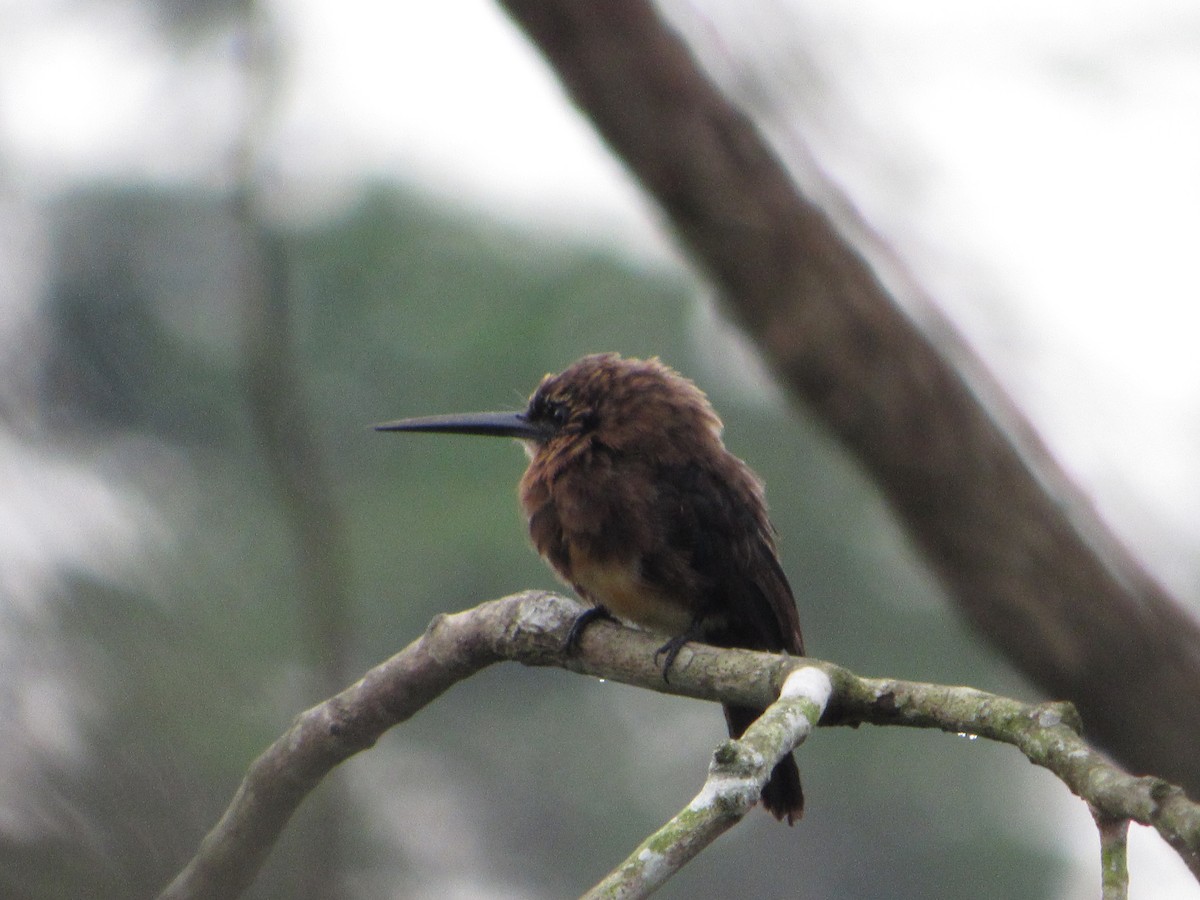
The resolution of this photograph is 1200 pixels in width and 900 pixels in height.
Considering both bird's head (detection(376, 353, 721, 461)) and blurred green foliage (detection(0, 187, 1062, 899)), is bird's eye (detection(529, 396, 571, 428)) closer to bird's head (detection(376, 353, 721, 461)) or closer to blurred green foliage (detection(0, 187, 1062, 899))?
bird's head (detection(376, 353, 721, 461))

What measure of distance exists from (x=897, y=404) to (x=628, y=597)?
852 millimetres

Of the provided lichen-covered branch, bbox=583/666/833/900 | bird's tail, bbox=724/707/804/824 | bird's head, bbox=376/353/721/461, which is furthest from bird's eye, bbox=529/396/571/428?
lichen-covered branch, bbox=583/666/833/900

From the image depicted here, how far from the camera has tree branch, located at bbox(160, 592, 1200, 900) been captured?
1246 mm

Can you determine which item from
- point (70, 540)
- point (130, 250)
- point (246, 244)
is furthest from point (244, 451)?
point (70, 540)

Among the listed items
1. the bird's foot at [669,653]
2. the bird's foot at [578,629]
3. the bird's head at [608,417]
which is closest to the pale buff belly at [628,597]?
the bird's head at [608,417]

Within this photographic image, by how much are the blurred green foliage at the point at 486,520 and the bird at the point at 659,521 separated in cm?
42

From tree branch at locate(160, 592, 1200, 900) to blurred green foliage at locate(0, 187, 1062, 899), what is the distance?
0.41 feet

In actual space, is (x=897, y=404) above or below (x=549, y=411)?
below

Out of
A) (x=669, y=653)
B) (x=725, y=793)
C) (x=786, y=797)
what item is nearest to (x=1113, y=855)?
(x=725, y=793)

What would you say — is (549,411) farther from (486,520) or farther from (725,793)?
(486,520)

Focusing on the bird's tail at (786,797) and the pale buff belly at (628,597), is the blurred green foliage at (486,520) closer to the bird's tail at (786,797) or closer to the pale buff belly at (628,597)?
the pale buff belly at (628,597)

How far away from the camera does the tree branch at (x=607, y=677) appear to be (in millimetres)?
1246

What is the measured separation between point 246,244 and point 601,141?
2.92ft

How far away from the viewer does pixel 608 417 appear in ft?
10.6
